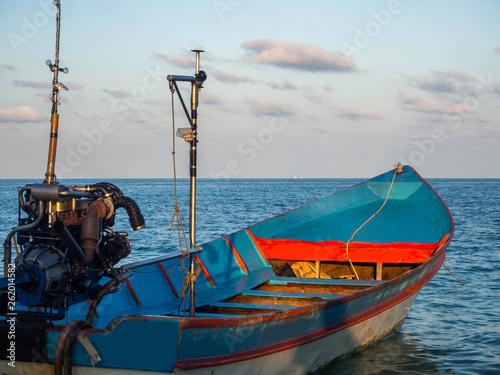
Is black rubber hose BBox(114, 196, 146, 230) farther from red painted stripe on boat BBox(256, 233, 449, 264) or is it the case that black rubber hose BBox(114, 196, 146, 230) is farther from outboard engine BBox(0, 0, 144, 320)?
red painted stripe on boat BBox(256, 233, 449, 264)

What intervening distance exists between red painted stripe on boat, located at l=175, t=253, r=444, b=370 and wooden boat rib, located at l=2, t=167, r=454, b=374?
0.02 metres

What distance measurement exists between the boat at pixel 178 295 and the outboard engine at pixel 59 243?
0.01m

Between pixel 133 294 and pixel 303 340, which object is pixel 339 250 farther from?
pixel 133 294

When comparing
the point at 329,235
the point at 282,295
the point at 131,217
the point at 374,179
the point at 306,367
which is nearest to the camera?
the point at 131,217

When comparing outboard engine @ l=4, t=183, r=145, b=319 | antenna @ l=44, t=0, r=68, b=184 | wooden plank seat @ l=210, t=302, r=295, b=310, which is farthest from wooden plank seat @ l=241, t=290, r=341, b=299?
antenna @ l=44, t=0, r=68, b=184

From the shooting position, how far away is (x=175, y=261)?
9.42 m

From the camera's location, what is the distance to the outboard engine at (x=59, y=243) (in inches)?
230

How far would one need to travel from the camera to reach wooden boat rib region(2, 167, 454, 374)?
18.8 ft

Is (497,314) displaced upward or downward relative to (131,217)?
downward

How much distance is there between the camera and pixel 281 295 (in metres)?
9.14

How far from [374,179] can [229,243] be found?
498cm

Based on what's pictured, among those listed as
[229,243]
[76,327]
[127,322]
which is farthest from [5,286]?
[229,243]

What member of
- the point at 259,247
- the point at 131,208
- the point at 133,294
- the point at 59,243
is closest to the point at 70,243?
the point at 59,243

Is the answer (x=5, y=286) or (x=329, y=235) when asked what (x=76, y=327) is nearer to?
(x=5, y=286)
